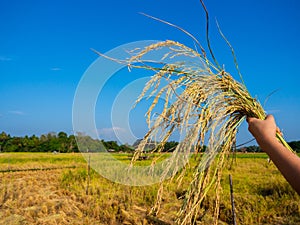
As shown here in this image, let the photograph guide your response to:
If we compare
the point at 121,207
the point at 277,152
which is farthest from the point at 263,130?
the point at 121,207

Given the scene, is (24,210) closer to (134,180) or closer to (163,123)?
(134,180)

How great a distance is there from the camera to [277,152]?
0.97 metres

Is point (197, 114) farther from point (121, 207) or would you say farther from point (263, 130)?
point (121, 207)

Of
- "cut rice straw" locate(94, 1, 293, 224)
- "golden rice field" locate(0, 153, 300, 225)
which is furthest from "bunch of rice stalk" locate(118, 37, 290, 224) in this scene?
"golden rice field" locate(0, 153, 300, 225)

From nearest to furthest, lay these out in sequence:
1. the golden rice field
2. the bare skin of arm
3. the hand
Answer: the bare skin of arm, the hand, the golden rice field

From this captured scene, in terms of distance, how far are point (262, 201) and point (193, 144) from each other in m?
4.92

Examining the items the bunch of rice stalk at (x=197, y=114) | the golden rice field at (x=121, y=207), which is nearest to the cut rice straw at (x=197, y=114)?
A: the bunch of rice stalk at (x=197, y=114)

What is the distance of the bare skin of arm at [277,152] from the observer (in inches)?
34.8

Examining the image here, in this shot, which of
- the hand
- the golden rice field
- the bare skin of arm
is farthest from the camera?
the golden rice field

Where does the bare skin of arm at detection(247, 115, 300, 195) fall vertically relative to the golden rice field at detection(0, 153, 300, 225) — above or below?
above

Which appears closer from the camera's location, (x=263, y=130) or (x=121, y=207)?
(x=263, y=130)

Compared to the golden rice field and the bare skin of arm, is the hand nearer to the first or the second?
the bare skin of arm

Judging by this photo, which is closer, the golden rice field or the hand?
the hand

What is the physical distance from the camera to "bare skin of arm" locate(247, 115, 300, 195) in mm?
884
